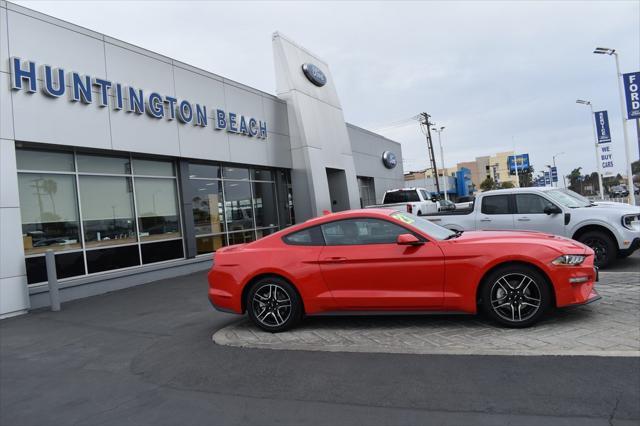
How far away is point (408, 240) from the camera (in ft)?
17.1

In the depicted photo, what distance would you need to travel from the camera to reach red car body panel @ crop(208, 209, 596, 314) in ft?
16.1

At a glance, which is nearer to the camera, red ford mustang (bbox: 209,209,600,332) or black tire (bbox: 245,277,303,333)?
red ford mustang (bbox: 209,209,600,332)

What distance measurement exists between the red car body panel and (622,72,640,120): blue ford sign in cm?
1656

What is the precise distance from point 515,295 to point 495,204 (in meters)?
5.12

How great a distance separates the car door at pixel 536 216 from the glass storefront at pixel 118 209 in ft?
30.7

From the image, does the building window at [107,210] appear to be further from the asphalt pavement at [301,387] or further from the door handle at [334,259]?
the door handle at [334,259]

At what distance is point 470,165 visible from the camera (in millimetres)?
122812

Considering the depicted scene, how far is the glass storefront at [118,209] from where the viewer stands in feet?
33.4

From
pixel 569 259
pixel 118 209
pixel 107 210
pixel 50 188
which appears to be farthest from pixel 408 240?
pixel 118 209

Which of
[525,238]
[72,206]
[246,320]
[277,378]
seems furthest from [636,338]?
[72,206]

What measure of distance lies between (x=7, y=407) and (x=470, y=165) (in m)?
127

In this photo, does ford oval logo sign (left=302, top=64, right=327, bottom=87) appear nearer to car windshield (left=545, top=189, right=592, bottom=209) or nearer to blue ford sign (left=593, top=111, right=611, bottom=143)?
car windshield (left=545, top=189, right=592, bottom=209)

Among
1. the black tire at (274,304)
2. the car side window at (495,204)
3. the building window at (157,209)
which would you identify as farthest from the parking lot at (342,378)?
the building window at (157,209)

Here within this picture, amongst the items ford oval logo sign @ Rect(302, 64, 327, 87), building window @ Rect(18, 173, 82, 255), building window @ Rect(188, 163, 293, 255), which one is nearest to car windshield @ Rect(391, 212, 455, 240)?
building window @ Rect(18, 173, 82, 255)
